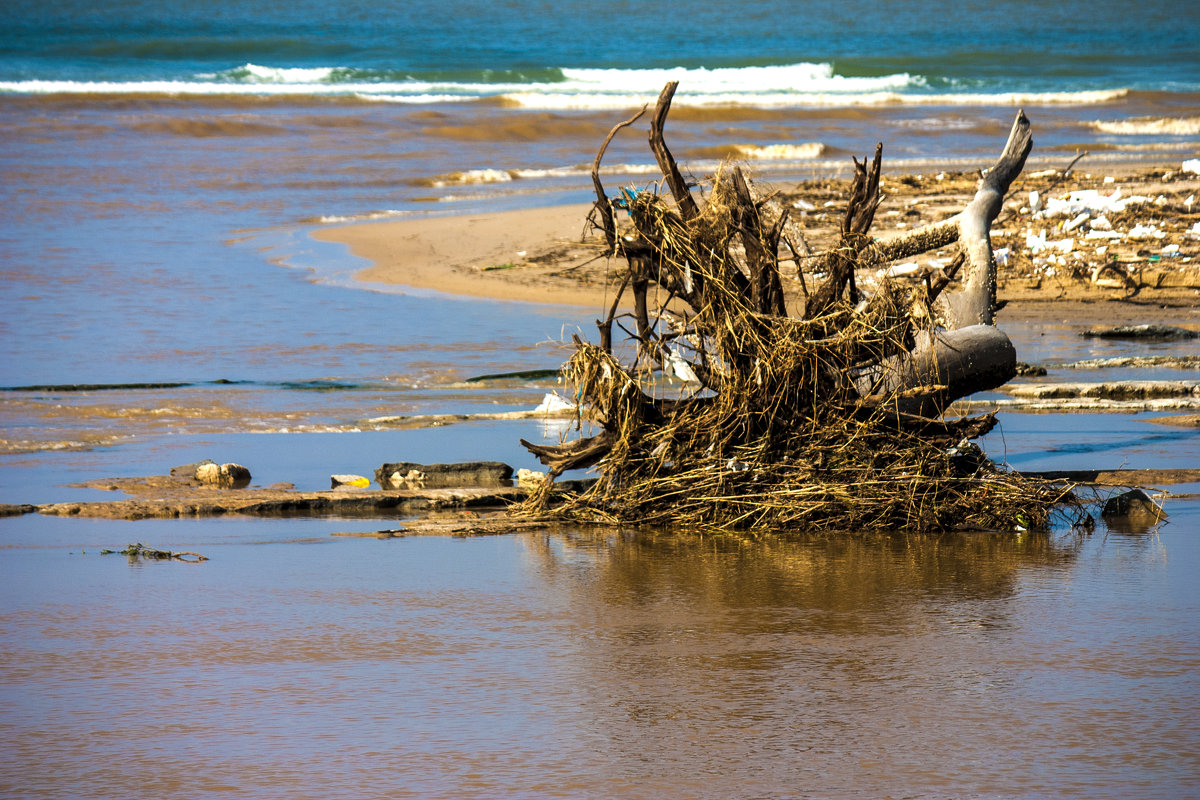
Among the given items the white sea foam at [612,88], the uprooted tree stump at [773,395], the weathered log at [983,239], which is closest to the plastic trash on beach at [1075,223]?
the weathered log at [983,239]

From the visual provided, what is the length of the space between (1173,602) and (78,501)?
4905mm

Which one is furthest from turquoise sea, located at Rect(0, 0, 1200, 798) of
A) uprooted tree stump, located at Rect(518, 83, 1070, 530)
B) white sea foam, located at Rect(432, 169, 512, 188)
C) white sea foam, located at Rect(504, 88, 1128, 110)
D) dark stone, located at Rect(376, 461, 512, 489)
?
white sea foam, located at Rect(504, 88, 1128, 110)

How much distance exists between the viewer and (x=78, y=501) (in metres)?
6.64

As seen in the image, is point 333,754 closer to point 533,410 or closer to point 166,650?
point 166,650

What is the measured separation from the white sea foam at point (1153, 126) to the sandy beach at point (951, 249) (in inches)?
521

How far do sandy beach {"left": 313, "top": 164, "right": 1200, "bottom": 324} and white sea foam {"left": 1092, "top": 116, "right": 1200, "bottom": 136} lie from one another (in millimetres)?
13237

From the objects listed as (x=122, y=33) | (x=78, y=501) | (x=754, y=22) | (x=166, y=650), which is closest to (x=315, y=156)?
(x=78, y=501)

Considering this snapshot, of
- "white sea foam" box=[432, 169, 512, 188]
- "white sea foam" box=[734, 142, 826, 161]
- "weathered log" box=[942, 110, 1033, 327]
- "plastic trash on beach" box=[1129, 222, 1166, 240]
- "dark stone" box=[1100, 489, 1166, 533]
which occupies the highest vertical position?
"white sea foam" box=[734, 142, 826, 161]

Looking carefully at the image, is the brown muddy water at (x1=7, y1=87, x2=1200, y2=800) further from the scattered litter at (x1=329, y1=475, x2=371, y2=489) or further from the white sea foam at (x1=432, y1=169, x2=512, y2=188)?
the white sea foam at (x1=432, y1=169, x2=512, y2=188)

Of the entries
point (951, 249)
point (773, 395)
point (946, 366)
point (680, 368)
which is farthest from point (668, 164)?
point (951, 249)

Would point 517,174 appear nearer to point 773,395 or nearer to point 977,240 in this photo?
point 977,240

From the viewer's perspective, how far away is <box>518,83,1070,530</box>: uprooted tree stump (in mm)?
6090

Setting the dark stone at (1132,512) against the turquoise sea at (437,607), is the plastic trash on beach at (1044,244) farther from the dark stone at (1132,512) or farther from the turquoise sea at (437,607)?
the dark stone at (1132,512)

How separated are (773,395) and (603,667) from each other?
220 centimetres
